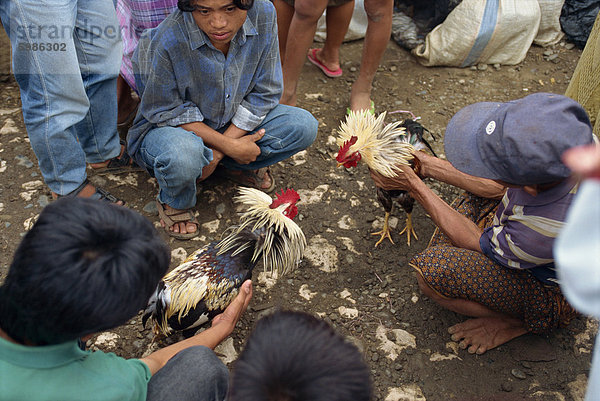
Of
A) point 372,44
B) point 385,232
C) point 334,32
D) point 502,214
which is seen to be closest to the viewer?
point 502,214

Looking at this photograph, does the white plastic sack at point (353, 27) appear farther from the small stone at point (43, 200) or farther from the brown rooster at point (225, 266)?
the small stone at point (43, 200)

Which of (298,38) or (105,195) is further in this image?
(298,38)

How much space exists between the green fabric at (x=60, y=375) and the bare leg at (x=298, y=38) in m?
2.76

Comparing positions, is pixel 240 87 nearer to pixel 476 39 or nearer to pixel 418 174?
pixel 418 174

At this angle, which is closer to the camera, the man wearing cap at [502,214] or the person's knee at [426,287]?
the man wearing cap at [502,214]

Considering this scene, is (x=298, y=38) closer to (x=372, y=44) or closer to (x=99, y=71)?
(x=372, y=44)

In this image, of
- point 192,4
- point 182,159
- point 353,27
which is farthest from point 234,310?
point 353,27

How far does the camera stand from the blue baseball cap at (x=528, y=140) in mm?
1775

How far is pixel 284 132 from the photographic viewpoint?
323 cm

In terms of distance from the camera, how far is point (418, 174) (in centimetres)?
299

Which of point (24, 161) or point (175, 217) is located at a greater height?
point (175, 217)

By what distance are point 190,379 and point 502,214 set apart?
1541 millimetres

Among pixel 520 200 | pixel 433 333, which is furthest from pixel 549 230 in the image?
pixel 433 333

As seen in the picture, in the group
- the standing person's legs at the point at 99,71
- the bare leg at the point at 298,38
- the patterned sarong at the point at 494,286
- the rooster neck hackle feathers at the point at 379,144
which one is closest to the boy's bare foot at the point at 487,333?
the patterned sarong at the point at 494,286
